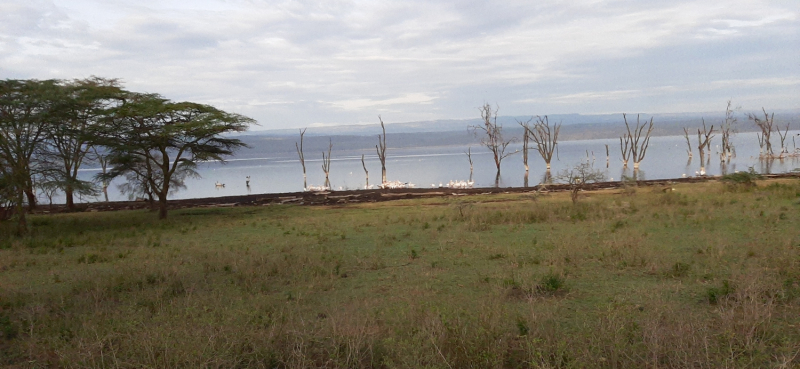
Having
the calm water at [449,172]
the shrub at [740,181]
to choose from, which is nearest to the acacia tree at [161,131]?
the calm water at [449,172]

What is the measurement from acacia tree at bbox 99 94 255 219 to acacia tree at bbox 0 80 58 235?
247cm

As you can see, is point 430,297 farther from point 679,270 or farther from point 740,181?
point 740,181

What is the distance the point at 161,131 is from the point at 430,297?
18767mm

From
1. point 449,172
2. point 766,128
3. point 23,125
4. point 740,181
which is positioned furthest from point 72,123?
point 766,128

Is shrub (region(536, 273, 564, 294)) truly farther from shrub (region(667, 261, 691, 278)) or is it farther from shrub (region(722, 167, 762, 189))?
shrub (region(722, 167, 762, 189))

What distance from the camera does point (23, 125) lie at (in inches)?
743

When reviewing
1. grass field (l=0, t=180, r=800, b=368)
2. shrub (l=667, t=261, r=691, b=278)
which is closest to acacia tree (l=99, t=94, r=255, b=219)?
grass field (l=0, t=180, r=800, b=368)

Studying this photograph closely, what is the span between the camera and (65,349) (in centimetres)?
497

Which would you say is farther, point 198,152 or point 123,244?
point 198,152

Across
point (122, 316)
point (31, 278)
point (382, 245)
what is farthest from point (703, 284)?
point (31, 278)

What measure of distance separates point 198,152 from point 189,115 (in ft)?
5.79

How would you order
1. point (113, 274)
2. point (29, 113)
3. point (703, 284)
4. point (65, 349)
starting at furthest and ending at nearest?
point (29, 113) < point (113, 274) < point (703, 284) < point (65, 349)

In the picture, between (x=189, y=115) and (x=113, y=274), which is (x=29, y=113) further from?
(x=113, y=274)

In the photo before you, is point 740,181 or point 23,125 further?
point 740,181
